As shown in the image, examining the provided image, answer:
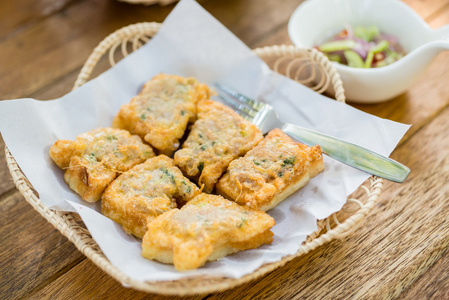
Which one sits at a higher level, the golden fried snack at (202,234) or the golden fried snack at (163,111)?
the golden fried snack at (163,111)

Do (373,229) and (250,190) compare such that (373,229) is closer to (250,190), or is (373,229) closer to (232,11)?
(250,190)

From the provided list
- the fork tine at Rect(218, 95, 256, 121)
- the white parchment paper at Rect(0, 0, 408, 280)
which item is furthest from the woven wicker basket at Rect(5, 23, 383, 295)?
the fork tine at Rect(218, 95, 256, 121)

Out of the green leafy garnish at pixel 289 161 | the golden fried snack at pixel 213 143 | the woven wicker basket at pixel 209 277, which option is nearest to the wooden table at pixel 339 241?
the woven wicker basket at pixel 209 277

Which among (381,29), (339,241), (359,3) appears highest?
(359,3)

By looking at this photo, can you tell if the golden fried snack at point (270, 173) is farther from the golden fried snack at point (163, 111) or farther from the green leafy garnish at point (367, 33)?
the green leafy garnish at point (367, 33)

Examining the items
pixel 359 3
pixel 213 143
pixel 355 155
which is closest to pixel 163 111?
pixel 213 143

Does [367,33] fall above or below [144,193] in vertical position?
above

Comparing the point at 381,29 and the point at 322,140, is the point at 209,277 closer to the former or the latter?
the point at 322,140
